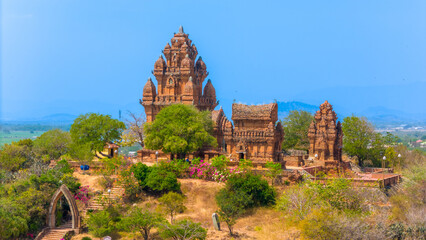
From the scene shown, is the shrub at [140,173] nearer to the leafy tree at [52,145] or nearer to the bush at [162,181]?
the bush at [162,181]

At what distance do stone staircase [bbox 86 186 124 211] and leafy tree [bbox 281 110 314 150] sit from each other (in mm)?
27571

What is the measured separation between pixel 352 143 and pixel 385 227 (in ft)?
83.2

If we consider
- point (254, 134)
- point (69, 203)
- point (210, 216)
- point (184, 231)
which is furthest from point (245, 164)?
point (69, 203)

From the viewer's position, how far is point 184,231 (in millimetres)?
32125

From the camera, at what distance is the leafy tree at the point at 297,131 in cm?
6298

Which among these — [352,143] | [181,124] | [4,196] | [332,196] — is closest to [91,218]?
[4,196]

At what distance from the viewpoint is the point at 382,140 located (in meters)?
56.3

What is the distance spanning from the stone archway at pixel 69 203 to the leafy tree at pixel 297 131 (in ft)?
107

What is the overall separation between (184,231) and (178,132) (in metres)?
14.4

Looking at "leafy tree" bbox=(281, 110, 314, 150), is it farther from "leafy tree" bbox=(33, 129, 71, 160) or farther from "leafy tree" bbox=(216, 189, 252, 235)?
"leafy tree" bbox=(33, 129, 71, 160)

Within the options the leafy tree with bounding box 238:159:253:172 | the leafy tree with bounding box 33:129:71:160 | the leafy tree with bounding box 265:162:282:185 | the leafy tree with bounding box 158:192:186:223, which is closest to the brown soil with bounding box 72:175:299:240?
the leafy tree with bounding box 158:192:186:223

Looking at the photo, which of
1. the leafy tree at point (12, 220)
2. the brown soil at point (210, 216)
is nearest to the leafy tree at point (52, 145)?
the brown soil at point (210, 216)

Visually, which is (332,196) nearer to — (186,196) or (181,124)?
(186,196)

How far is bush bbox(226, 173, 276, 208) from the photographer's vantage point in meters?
38.6
